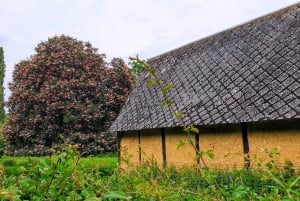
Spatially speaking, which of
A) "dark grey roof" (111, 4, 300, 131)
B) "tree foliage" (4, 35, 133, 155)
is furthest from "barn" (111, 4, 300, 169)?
"tree foliage" (4, 35, 133, 155)

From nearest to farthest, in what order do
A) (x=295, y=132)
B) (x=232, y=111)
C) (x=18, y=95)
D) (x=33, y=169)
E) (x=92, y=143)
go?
(x=33, y=169), (x=295, y=132), (x=232, y=111), (x=92, y=143), (x=18, y=95)

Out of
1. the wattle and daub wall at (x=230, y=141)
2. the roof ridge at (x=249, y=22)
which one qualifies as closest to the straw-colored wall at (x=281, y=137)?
the wattle and daub wall at (x=230, y=141)

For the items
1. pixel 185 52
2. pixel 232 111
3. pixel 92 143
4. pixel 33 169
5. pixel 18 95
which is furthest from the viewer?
pixel 18 95

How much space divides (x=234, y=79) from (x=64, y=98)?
12123mm

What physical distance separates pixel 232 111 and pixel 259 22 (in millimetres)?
4551

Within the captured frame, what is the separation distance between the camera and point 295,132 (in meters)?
9.13

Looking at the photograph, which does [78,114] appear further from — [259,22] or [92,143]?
[259,22]

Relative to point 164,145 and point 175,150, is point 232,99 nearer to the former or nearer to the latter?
point 175,150

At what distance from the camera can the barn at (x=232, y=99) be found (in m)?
9.56

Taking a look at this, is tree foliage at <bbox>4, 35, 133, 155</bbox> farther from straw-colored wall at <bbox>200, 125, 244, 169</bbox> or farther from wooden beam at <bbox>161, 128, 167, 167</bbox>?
straw-colored wall at <bbox>200, 125, 244, 169</bbox>

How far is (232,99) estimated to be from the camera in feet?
36.0

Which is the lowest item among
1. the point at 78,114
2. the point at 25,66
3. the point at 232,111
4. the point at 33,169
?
→ the point at 33,169

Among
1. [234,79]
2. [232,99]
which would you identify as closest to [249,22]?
[234,79]

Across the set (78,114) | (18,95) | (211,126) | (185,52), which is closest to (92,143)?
(78,114)
